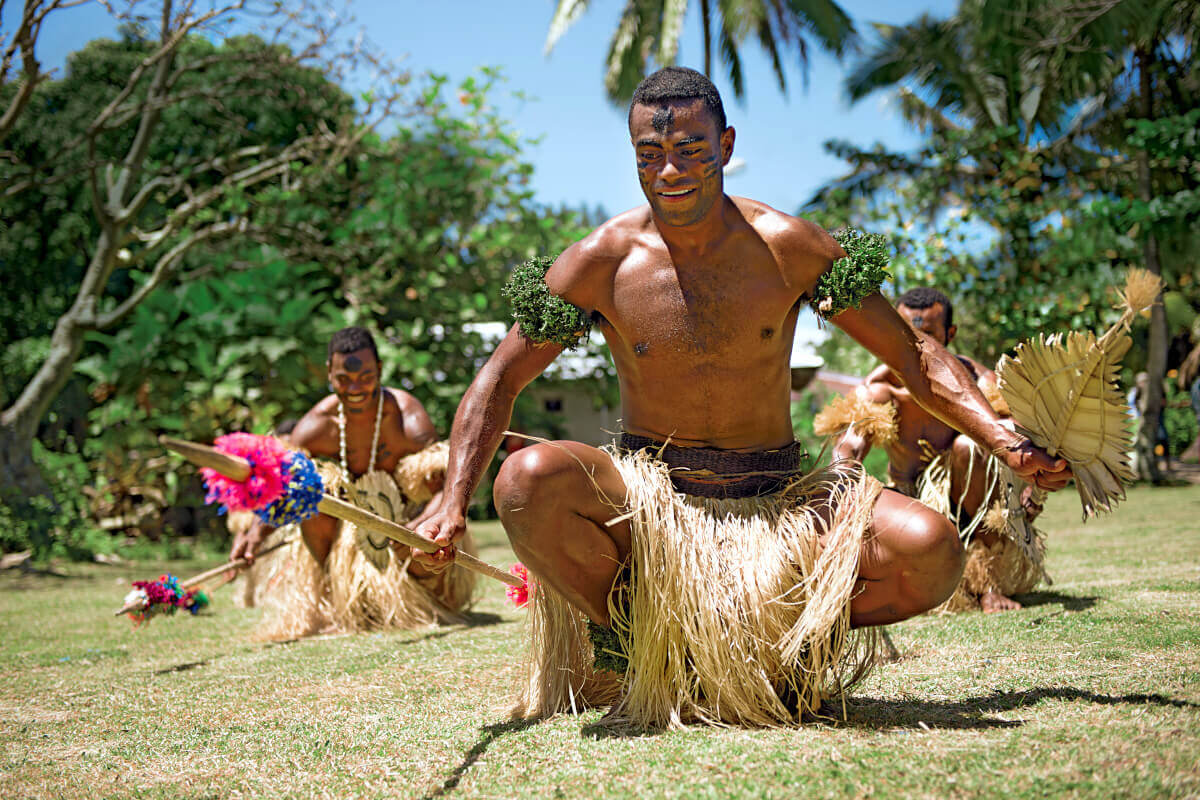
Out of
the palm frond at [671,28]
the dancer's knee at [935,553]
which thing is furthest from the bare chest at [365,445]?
the palm frond at [671,28]

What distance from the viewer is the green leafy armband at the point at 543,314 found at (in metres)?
2.56

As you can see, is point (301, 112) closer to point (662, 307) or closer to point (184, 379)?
point (184, 379)

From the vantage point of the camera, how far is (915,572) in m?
2.30

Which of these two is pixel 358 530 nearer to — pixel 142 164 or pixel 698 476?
pixel 698 476

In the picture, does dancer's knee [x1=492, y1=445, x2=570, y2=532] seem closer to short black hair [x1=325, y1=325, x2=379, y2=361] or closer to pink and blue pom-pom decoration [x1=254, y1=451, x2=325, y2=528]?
pink and blue pom-pom decoration [x1=254, y1=451, x2=325, y2=528]

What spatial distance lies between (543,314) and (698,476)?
0.60 meters

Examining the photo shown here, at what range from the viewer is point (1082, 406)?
2404 mm

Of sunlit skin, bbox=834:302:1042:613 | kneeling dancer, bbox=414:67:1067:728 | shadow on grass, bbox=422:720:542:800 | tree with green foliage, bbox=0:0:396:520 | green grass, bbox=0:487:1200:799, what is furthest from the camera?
tree with green foliage, bbox=0:0:396:520

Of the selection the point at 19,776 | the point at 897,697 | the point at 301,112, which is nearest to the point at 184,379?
the point at 301,112

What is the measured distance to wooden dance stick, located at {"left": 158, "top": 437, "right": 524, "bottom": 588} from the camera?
1996 millimetres

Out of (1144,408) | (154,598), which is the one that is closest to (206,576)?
(154,598)

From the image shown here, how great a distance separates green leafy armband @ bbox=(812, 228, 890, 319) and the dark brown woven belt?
17.0 inches

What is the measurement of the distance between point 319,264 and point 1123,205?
26.8 ft

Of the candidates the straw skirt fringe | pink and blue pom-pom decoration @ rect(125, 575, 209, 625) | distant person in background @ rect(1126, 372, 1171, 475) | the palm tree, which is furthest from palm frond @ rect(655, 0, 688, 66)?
the straw skirt fringe
